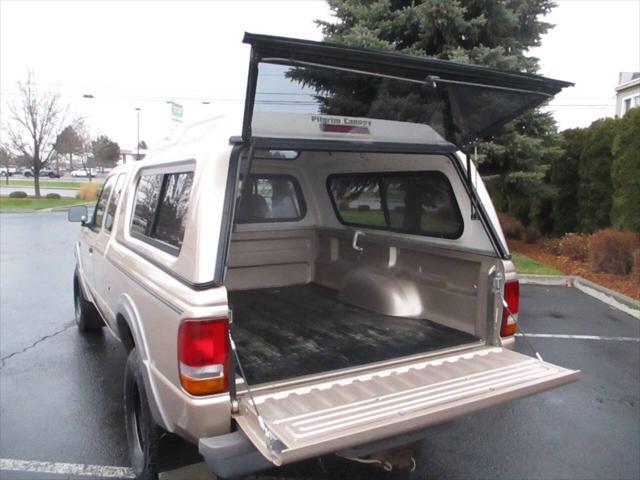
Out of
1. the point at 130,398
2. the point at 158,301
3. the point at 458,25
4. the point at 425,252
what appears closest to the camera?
the point at 158,301

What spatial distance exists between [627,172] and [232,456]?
10365 mm

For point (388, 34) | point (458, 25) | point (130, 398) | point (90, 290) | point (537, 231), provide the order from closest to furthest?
point (130, 398), point (90, 290), point (458, 25), point (388, 34), point (537, 231)

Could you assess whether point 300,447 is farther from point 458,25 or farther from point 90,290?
point 458,25

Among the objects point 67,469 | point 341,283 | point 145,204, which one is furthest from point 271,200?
point 67,469

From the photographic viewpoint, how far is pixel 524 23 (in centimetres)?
1102

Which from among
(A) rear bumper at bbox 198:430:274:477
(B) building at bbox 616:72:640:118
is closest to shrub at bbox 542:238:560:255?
(A) rear bumper at bbox 198:430:274:477

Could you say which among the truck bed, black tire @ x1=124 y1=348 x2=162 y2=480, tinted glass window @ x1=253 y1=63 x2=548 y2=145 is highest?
tinted glass window @ x1=253 y1=63 x2=548 y2=145

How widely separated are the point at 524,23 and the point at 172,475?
36.7 feet

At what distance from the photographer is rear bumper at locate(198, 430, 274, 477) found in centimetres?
232

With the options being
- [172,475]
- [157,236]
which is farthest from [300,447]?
[157,236]

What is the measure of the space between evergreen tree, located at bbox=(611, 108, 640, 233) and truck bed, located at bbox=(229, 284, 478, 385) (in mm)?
7773

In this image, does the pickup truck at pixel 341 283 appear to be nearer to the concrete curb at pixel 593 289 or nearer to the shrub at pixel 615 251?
the concrete curb at pixel 593 289

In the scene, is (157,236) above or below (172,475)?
above

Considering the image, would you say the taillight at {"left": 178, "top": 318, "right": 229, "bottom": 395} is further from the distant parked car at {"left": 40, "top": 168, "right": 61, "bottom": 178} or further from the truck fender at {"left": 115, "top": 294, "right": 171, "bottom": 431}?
the distant parked car at {"left": 40, "top": 168, "right": 61, "bottom": 178}
